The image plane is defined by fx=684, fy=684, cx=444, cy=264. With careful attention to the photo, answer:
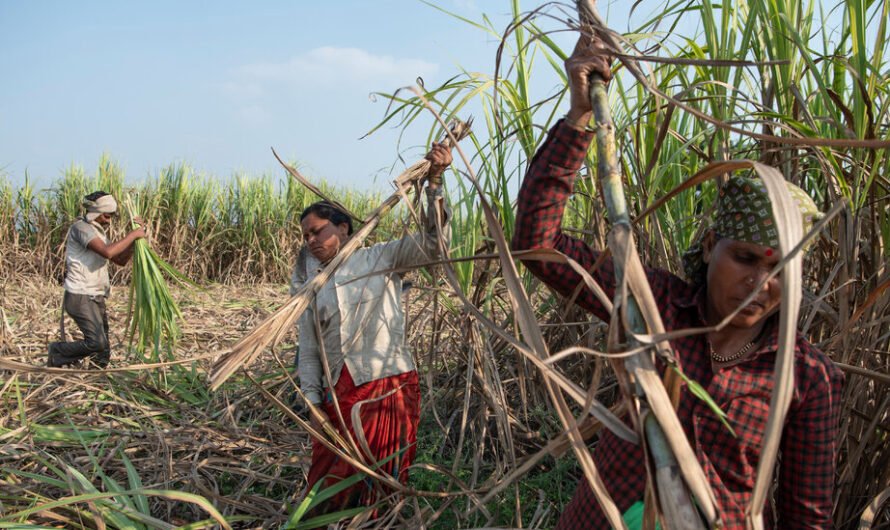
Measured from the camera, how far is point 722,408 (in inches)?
42.9

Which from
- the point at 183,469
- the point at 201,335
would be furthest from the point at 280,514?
the point at 201,335

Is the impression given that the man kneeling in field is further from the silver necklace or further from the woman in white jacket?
the silver necklace

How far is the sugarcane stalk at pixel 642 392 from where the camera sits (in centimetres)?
67

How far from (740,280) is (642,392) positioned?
45 cm

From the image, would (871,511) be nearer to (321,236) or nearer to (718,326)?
(718,326)

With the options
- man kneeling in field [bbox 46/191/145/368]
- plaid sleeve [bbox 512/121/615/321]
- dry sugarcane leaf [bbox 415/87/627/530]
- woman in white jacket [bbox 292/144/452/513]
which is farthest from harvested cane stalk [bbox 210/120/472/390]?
man kneeling in field [bbox 46/191/145/368]

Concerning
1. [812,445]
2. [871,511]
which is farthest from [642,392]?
[871,511]

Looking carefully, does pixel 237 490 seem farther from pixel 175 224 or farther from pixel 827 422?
pixel 175 224

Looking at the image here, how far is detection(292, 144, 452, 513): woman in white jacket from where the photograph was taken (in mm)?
2287

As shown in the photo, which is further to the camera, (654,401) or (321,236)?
(321,236)

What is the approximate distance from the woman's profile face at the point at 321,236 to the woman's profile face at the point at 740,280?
1505 millimetres

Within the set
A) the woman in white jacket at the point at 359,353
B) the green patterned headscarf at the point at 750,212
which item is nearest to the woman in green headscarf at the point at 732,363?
the green patterned headscarf at the point at 750,212

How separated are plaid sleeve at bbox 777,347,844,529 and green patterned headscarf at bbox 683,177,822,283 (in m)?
0.22

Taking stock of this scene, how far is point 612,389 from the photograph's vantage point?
243 centimetres
